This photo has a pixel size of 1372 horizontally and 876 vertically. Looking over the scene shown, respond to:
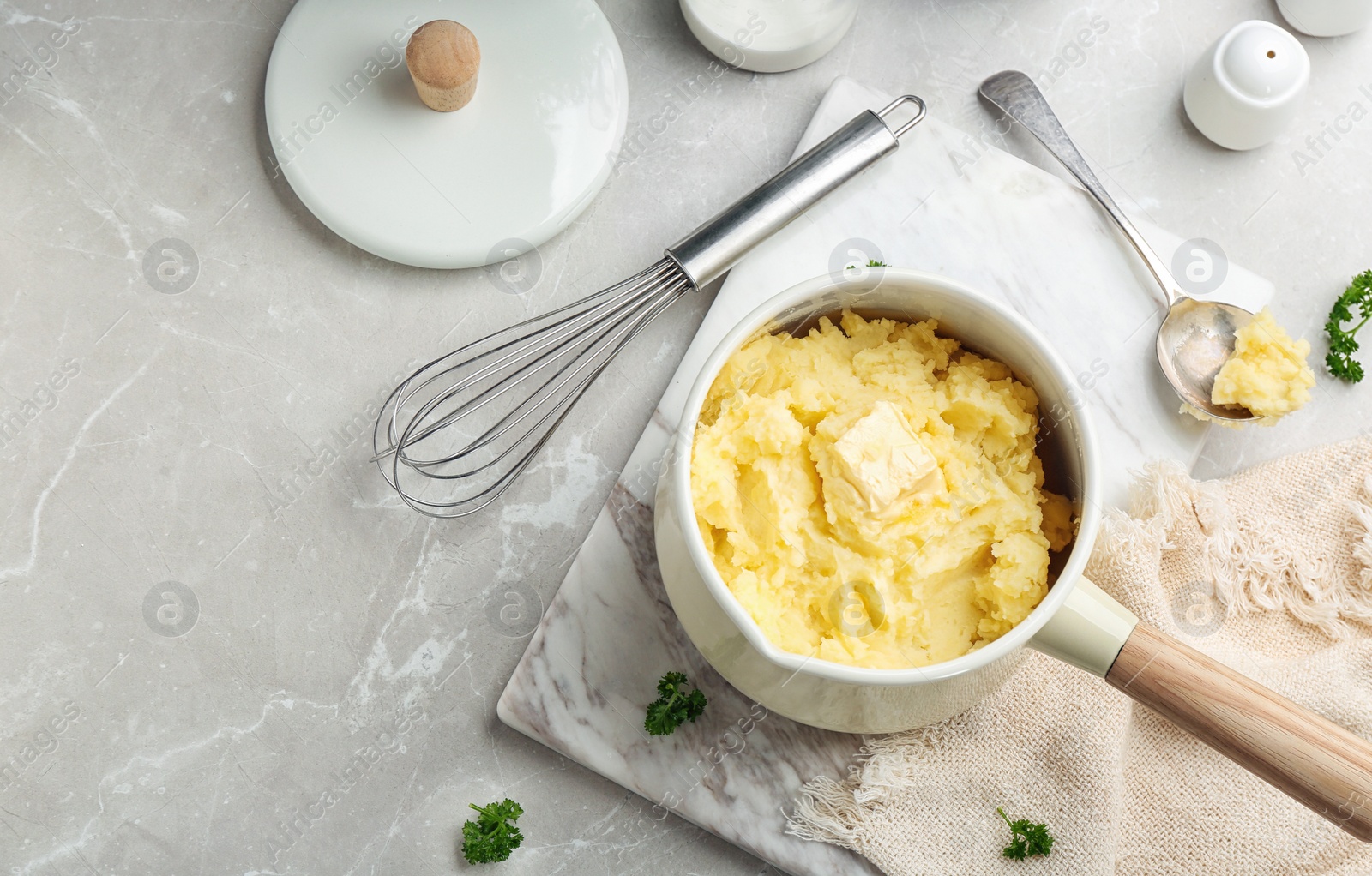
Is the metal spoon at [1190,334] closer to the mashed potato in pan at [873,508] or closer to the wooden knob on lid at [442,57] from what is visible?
the mashed potato in pan at [873,508]

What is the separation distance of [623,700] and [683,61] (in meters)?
0.70

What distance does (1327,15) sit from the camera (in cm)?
112

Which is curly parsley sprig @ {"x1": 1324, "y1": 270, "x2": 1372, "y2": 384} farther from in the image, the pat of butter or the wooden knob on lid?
the wooden knob on lid

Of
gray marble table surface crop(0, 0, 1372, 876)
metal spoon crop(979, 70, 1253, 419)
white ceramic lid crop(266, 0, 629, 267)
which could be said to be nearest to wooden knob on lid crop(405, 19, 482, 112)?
white ceramic lid crop(266, 0, 629, 267)

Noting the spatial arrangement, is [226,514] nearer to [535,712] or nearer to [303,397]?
[303,397]

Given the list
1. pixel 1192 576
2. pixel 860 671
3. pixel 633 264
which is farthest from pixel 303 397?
pixel 1192 576

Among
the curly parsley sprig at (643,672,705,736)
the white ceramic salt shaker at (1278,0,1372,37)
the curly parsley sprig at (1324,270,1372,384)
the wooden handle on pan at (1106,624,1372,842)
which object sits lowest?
the curly parsley sprig at (643,672,705,736)

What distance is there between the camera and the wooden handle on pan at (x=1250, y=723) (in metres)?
0.78

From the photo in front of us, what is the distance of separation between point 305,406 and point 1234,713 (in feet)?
3.03

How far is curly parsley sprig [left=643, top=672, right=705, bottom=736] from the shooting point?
3.22 feet

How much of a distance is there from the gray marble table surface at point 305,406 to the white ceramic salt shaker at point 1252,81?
0.05 meters

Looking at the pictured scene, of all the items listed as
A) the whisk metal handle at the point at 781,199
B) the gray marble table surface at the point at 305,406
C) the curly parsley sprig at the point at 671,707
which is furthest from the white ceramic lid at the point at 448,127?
the curly parsley sprig at the point at 671,707

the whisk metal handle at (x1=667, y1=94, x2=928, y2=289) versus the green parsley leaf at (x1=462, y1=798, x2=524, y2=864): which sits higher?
the whisk metal handle at (x1=667, y1=94, x2=928, y2=289)

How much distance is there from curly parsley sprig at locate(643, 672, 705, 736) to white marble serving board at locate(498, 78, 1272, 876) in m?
0.02
